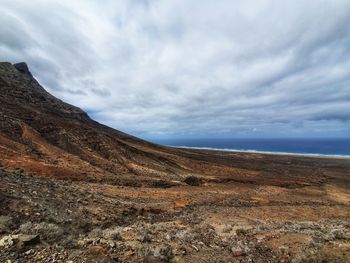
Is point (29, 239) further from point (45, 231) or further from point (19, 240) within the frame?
point (45, 231)

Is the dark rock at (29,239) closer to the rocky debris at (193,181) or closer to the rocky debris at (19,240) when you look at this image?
the rocky debris at (19,240)

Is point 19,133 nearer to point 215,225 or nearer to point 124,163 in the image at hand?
point 124,163

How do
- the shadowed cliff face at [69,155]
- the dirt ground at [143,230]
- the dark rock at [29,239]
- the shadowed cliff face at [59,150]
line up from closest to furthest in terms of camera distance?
the dark rock at [29,239] → the dirt ground at [143,230] → the shadowed cliff face at [59,150] → the shadowed cliff face at [69,155]

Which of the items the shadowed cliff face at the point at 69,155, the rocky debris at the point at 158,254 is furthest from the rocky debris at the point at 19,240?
the shadowed cliff face at the point at 69,155

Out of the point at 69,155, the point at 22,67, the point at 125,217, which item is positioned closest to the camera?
the point at 125,217

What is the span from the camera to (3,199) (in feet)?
32.3

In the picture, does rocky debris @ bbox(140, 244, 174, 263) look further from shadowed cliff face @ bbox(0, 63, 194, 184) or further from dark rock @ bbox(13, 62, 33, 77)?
dark rock @ bbox(13, 62, 33, 77)

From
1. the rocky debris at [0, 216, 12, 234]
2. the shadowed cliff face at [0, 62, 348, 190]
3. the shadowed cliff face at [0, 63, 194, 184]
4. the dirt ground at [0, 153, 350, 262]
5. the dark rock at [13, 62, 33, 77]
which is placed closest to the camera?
the dirt ground at [0, 153, 350, 262]

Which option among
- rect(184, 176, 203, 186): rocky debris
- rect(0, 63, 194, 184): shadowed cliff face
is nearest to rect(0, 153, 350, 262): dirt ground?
rect(0, 63, 194, 184): shadowed cliff face

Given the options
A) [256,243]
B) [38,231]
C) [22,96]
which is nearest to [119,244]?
[38,231]

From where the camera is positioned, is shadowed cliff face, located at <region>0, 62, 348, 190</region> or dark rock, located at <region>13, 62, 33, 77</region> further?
dark rock, located at <region>13, 62, 33, 77</region>

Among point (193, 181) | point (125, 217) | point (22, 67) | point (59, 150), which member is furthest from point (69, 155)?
point (22, 67)

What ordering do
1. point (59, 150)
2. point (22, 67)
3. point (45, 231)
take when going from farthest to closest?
point (22, 67) < point (59, 150) < point (45, 231)

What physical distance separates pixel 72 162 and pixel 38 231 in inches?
670
